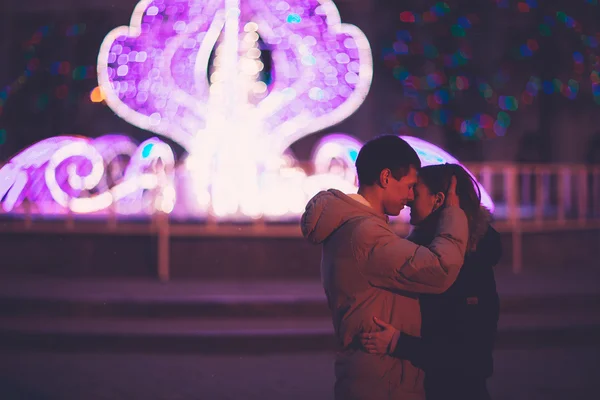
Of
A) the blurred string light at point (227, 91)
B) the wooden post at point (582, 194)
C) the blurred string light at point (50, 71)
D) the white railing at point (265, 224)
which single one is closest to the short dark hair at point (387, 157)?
the white railing at point (265, 224)

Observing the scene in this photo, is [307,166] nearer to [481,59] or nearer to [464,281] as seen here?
[464,281]

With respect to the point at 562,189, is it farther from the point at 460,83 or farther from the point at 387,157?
the point at 460,83

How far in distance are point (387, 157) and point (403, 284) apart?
400 mm

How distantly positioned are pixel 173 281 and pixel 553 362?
4.15 metres

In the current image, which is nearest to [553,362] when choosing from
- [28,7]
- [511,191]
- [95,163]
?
[511,191]

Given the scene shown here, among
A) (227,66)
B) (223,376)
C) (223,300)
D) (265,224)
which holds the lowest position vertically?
(223,376)

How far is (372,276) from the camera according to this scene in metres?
2.53

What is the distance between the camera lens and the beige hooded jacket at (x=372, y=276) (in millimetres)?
2477

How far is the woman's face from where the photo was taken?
2762 millimetres

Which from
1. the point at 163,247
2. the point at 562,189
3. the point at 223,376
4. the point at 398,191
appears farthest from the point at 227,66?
the point at 398,191

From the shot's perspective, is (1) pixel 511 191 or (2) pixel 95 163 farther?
(2) pixel 95 163

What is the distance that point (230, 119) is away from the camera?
10.7 meters

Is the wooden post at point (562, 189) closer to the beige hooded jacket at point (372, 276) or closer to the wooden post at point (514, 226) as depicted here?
the wooden post at point (514, 226)

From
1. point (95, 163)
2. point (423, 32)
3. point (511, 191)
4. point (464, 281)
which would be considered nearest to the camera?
point (464, 281)
